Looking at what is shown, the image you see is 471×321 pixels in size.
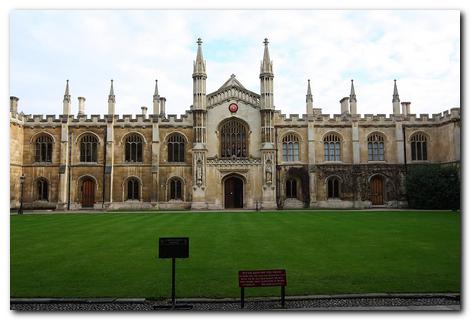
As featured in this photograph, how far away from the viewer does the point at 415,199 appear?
3428 centimetres

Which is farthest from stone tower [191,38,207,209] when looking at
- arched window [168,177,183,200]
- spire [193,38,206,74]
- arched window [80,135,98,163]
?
arched window [80,135,98,163]

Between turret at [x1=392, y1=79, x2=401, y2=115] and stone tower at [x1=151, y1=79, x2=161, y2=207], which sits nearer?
stone tower at [x1=151, y1=79, x2=161, y2=207]

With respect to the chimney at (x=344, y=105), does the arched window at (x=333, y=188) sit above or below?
below

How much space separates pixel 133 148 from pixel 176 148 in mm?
3813

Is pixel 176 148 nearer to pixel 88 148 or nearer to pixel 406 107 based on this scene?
pixel 88 148

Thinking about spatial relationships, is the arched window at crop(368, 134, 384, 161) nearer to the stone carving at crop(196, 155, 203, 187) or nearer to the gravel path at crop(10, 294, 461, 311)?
the stone carving at crop(196, 155, 203, 187)

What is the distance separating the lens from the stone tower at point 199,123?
36.3 metres

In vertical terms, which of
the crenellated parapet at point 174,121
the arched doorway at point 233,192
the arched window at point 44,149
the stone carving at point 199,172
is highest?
the crenellated parapet at point 174,121

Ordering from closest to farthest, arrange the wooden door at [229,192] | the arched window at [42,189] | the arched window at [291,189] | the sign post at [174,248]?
1. the sign post at [174,248]
2. the wooden door at [229,192]
3. the arched window at [42,189]
4. the arched window at [291,189]

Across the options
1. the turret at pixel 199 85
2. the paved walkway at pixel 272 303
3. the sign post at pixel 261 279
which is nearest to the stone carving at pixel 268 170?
the turret at pixel 199 85

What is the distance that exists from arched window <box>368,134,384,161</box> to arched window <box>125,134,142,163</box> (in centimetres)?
2039

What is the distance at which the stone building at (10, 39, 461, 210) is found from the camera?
37.0 metres

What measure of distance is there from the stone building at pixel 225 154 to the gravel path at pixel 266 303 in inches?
1098

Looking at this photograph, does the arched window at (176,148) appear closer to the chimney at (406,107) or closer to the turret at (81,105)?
the turret at (81,105)
